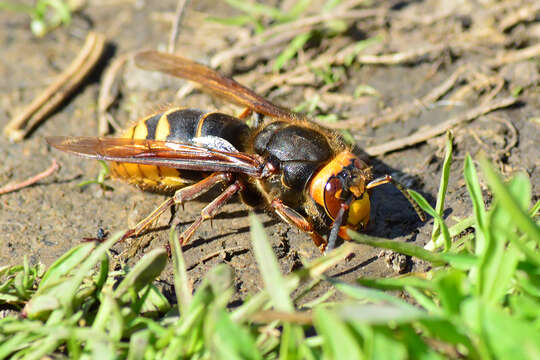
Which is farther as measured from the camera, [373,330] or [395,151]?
[395,151]

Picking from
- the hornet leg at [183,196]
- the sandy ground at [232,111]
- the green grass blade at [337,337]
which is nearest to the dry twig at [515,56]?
the sandy ground at [232,111]

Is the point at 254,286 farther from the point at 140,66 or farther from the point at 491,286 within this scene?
the point at 140,66

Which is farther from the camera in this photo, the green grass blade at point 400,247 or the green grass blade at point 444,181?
the green grass blade at point 444,181

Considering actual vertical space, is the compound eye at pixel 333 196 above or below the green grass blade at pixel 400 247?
above

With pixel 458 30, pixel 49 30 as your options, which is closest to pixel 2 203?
pixel 49 30

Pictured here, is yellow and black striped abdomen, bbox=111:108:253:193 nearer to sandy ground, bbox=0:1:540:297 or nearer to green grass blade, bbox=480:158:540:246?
sandy ground, bbox=0:1:540:297

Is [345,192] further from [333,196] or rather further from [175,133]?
[175,133]

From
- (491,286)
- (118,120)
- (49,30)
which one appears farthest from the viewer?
(49,30)

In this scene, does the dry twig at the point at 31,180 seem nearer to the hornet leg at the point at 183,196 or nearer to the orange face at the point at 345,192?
the hornet leg at the point at 183,196
